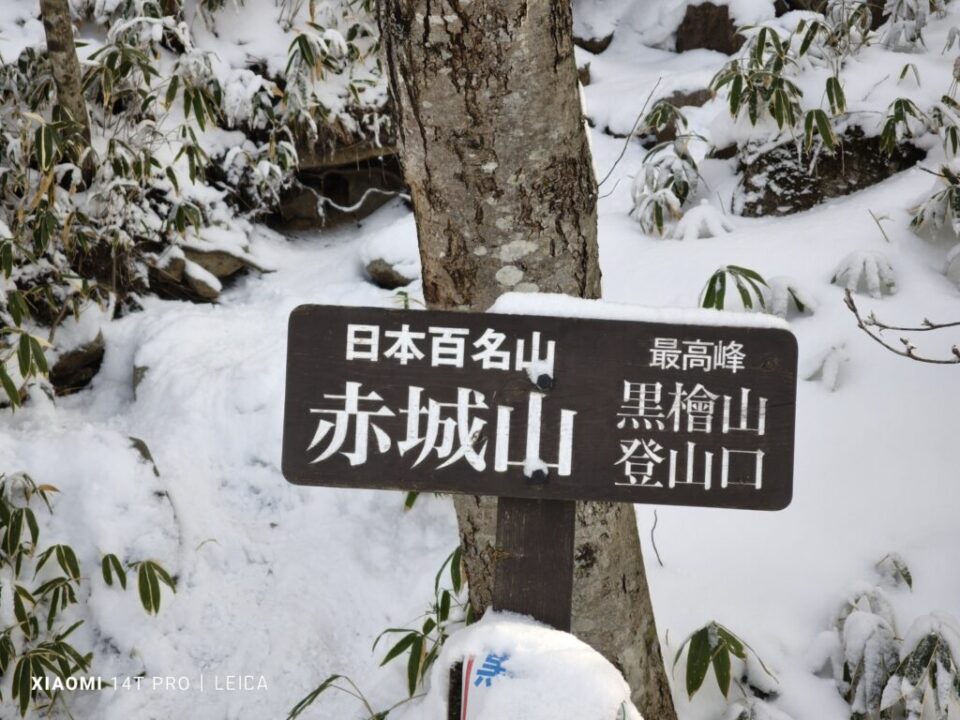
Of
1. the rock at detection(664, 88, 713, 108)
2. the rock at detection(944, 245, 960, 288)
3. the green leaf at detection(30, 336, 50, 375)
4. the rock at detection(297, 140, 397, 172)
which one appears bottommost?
the green leaf at detection(30, 336, 50, 375)

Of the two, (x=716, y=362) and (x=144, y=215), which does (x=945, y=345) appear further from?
(x=144, y=215)

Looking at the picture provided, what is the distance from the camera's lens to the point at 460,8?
5.10 ft

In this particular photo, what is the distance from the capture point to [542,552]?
1.44 metres

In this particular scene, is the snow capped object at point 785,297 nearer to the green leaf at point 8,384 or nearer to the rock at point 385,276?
the rock at point 385,276

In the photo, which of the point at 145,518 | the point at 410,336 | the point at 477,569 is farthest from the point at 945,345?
the point at 145,518

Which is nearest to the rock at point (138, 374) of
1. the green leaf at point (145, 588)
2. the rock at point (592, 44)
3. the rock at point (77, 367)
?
the rock at point (77, 367)

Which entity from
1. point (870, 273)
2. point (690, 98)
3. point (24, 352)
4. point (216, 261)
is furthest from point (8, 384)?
point (690, 98)

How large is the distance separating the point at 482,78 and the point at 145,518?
81.3 inches

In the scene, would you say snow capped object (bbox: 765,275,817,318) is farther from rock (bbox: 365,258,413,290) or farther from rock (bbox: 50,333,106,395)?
rock (bbox: 50,333,106,395)

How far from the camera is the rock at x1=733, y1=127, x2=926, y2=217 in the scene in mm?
3830

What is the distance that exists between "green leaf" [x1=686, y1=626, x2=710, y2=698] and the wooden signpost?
0.82m

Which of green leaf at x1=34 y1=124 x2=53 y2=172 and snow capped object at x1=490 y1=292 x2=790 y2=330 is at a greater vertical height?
green leaf at x1=34 y1=124 x2=53 y2=172

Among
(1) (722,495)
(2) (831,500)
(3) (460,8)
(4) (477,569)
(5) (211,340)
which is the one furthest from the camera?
(5) (211,340)

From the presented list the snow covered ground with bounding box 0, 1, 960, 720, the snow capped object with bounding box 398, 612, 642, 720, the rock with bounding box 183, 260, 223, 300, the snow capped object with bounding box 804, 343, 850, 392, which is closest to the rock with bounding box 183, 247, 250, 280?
the rock with bounding box 183, 260, 223, 300
